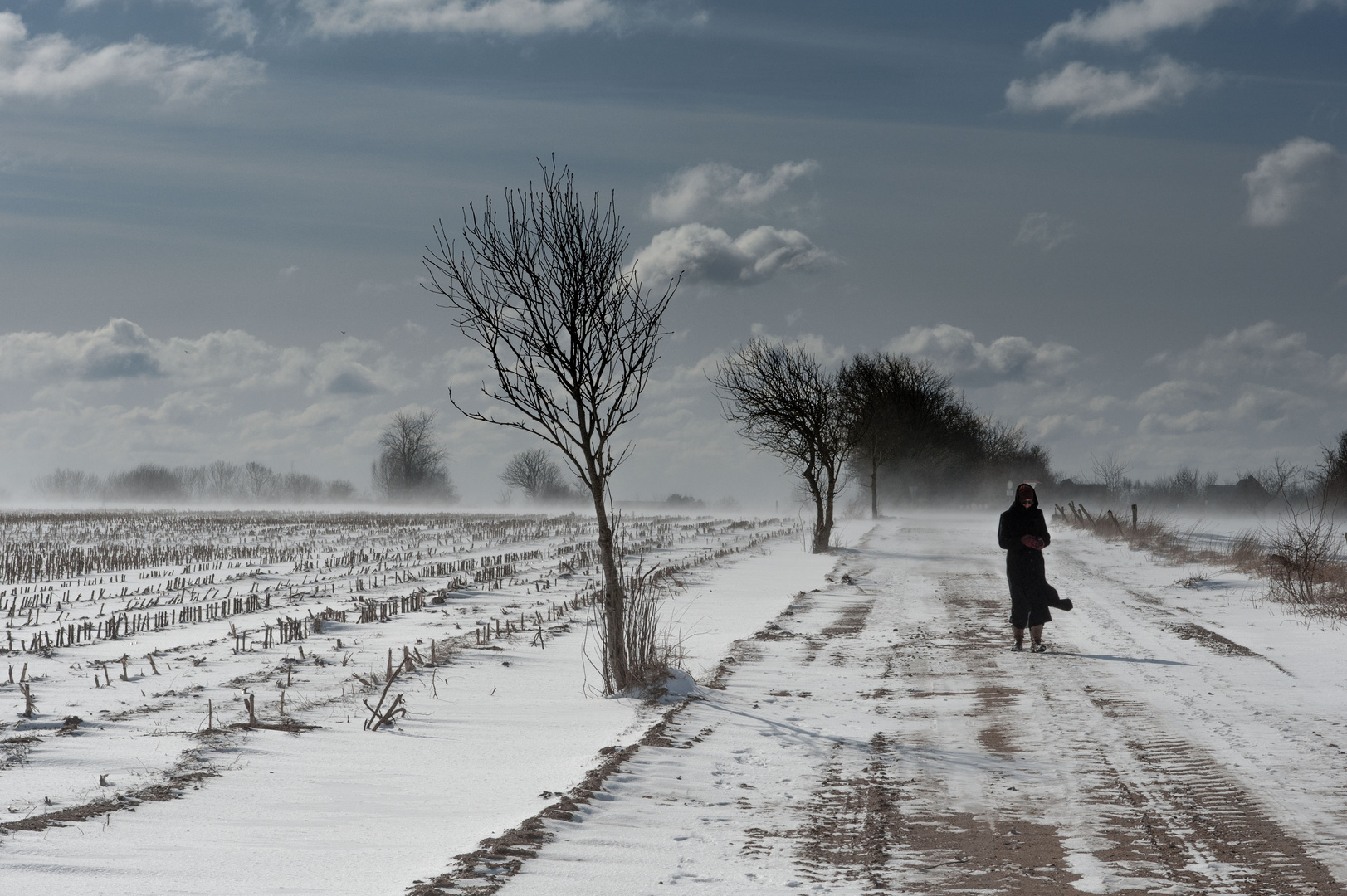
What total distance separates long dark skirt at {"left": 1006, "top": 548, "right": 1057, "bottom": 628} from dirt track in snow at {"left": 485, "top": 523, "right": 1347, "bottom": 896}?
1.81 feet

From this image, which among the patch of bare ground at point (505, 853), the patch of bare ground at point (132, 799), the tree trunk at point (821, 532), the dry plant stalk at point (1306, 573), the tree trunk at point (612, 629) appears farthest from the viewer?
the tree trunk at point (821, 532)

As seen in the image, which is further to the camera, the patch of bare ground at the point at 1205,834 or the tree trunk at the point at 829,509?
the tree trunk at the point at 829,509

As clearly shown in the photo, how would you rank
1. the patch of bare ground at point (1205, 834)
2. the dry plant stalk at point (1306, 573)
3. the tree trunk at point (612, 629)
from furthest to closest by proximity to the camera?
the dry plant stalk at point (1306, 573)
the tree trunk at point (612, 629)
the patch of bare ground at point (1205, 834)

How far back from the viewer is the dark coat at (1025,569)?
10.9 meters

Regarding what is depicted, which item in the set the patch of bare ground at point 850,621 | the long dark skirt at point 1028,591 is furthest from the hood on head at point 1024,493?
the patch of bare ground at point 850,621

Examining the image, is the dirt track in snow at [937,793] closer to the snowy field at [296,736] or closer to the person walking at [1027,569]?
the person walking at [1027,569]

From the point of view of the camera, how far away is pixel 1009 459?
8681cm

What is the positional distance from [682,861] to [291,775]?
2.63 m

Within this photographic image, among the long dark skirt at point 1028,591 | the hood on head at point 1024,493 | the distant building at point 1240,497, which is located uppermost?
the hood on head at point 1024,493

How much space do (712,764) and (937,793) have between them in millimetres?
1402

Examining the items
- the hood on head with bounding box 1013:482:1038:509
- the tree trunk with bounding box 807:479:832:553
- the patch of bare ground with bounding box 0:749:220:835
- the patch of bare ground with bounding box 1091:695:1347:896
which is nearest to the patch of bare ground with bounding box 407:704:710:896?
the patch of bare ground with bounding box 0:749:220:835

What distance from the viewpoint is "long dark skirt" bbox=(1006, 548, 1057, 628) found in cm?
1086

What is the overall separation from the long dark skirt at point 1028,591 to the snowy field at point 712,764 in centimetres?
46

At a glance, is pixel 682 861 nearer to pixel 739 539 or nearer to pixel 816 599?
pixel 816 599
